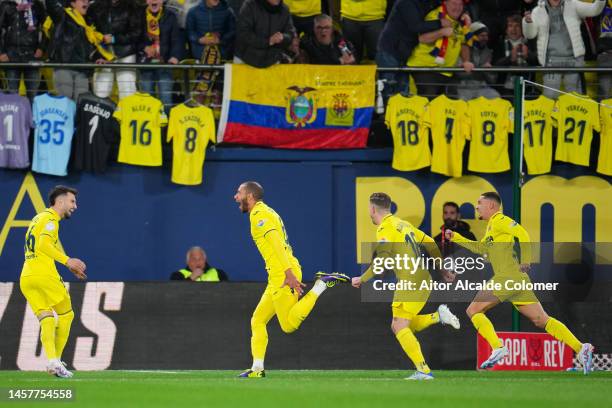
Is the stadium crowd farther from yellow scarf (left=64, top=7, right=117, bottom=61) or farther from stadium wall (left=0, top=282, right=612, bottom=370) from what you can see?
stadium wall (left=0, top=282, right=612, bottom=370)

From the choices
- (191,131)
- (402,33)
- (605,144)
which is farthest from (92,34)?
(605,144)

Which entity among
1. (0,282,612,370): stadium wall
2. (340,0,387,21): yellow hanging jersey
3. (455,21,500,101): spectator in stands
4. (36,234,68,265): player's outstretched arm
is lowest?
(0,282,612,370): stadium wall

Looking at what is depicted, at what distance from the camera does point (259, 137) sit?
1917cm

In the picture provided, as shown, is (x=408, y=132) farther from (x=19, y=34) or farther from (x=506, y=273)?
(x=19, y=34)

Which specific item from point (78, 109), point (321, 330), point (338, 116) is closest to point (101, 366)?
point (321, 330)

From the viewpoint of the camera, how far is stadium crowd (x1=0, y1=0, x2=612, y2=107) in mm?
18859

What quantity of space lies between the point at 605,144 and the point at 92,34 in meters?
8.12

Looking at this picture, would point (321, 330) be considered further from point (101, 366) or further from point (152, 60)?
point (152, 60)

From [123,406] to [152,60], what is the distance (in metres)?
9.81

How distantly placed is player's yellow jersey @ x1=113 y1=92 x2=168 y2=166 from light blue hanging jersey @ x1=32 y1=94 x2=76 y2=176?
0.75 metres

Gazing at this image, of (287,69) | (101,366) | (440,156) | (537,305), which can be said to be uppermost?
(287,69)

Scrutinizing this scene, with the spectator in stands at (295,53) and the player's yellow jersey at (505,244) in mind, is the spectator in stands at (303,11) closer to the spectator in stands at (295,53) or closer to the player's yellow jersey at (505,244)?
the spectator in stands at (295,53)

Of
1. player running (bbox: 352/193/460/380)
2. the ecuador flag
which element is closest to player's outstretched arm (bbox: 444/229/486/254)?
player running (bbox: 352/193/460/380)

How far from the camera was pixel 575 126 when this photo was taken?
63.6ft
